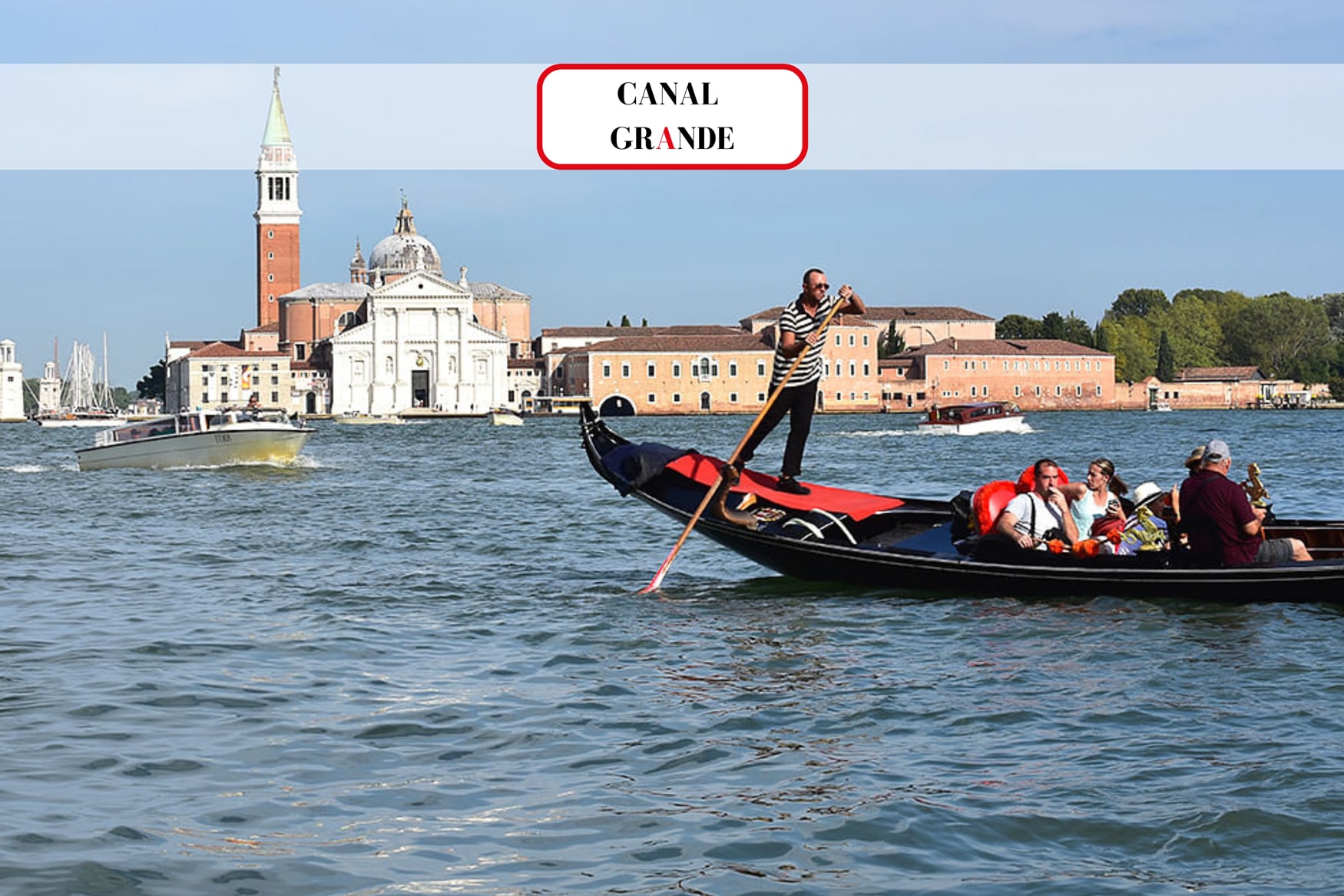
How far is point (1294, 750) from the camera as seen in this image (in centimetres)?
455

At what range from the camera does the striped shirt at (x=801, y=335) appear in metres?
7.63

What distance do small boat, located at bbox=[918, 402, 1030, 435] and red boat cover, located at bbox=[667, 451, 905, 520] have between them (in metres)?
35.6

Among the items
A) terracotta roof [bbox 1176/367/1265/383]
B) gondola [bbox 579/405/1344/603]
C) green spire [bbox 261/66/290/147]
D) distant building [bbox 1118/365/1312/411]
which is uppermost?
green spire [bbox 261/66/290/147]

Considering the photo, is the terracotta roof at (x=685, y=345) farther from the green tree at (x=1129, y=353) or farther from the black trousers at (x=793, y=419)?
the black trousers at (x=793, y=419)

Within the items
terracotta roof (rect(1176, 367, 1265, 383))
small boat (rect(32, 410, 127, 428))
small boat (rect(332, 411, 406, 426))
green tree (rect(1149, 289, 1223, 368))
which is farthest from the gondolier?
green tree (rect(1149, 289, 1223, 368))

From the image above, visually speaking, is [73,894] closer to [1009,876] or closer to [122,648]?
[1009,876]

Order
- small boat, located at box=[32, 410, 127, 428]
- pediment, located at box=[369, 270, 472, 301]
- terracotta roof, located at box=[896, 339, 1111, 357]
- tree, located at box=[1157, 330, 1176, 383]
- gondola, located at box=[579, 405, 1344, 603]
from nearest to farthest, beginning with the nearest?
gondola, located at box=[579, 405, 1344, 603] < small boat, located at box=[32, 410, 127, 428] < pediment, located at box=[369, 270, 472, 301] < terracotta roof, located at box=[896, 339, 1111, 357] < tree, located at box=[1157, 330, 1176, 383]

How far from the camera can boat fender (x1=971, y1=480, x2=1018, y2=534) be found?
24.7 ft

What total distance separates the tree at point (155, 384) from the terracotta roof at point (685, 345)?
2752 centimetres

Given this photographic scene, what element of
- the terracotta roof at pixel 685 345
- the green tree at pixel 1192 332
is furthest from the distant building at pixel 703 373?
the green tree at pixel 1192 332

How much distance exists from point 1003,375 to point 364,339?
2964 centimetres

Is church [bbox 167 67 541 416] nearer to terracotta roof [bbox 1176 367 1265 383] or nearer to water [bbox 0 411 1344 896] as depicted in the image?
terracotta roof [bbox 1176 367 1265 383]

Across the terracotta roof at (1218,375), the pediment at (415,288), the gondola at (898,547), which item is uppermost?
the pediment at (415,288)

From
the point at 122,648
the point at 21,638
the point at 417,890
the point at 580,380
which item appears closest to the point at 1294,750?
the point at 417,890
